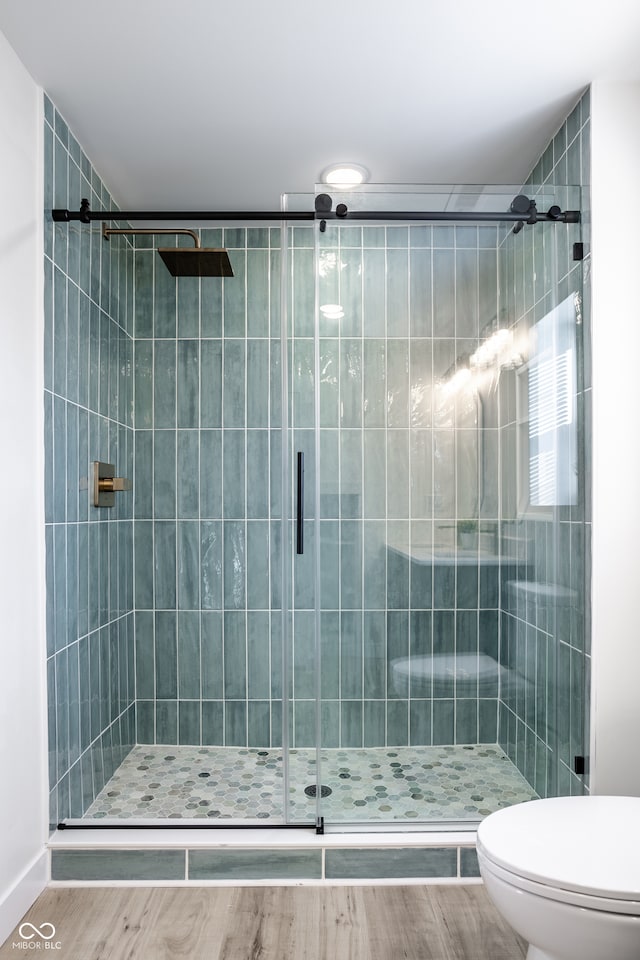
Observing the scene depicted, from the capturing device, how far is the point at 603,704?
2076mm

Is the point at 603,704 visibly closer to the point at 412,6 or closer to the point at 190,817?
the point at 190,817

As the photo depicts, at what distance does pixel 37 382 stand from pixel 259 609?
1.51 meters

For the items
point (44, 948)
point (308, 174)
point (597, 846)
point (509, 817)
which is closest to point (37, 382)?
point (308, 174)

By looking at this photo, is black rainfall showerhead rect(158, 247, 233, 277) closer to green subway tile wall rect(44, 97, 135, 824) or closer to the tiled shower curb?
green subway tile wall rect(44, 97, 135, 824)

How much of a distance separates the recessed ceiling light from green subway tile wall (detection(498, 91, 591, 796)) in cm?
77

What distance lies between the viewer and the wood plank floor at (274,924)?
1750 mm

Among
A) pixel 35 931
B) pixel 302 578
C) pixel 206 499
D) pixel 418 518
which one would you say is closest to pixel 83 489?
pixel 206 499

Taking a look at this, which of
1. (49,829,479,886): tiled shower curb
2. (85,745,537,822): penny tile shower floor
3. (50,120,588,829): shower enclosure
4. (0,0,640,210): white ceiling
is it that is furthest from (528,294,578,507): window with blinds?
(49,829,479,886): tiled shower curb

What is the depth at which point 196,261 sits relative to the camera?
2.57 m

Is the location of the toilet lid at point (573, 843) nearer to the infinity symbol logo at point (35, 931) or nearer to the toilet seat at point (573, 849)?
the toilet seat at point (573, 849)

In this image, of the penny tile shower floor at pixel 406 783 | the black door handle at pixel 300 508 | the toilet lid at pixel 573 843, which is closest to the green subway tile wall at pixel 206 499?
the penny tile shower floor at pixel 406 783

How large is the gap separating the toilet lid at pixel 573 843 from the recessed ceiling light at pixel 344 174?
7.17 feet

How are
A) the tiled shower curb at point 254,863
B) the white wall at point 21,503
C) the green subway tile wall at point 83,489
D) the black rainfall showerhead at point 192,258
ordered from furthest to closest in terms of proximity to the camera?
the black rainfall showerhead at point 192,258 < the green subway tile wall at point 83,489 < the tiled shower curb at point 254,863 < the white wall at point 21,503

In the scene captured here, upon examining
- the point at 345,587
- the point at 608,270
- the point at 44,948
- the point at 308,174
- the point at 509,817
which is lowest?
the point at 44,948
